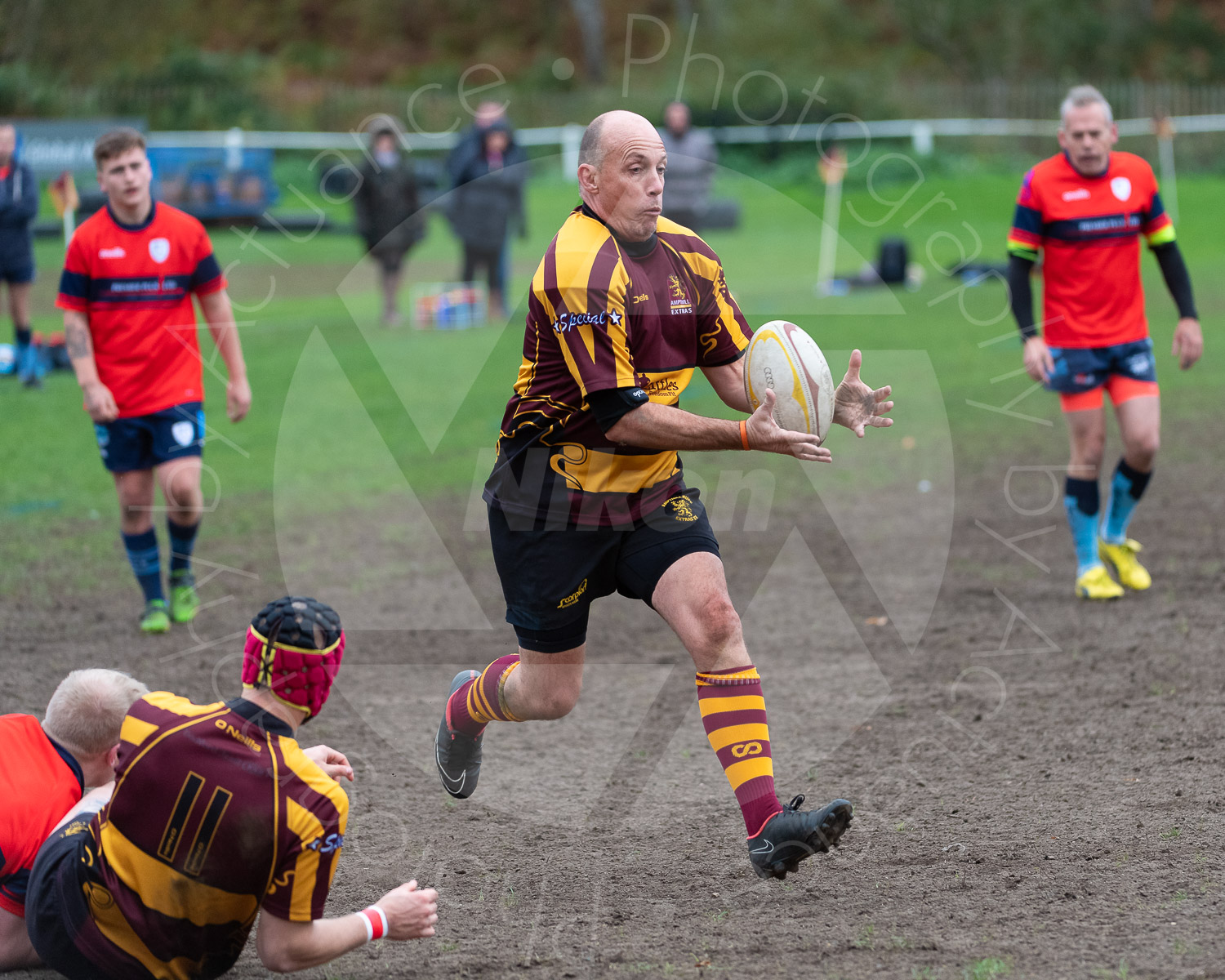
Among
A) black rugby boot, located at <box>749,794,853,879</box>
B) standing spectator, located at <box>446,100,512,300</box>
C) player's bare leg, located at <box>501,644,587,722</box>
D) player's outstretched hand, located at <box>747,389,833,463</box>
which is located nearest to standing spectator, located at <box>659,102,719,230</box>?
standing spectator, located at <box>446,100,512,300</box>

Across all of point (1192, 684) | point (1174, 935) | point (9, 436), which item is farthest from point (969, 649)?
Answer: point (9, 436)

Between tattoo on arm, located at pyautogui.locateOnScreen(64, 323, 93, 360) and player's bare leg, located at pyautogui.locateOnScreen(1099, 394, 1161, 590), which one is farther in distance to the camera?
player's bare leg, located at pyautogui.locateOnScreen(1099, 394, 1161, 590)

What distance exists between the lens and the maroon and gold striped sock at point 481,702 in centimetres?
470

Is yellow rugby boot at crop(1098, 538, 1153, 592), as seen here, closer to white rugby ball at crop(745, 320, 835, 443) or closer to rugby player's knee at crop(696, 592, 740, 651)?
white rugby ball at crop(745, 320, 835, 443)

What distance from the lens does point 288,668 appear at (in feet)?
10.5

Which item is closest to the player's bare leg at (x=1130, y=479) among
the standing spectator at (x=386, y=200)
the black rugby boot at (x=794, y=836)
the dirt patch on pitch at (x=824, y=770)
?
the dirt patch on pitch at (x=824, y=770)

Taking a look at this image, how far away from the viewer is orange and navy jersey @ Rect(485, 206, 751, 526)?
13.3 feet

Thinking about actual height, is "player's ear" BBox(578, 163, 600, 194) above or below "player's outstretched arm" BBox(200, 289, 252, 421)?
above

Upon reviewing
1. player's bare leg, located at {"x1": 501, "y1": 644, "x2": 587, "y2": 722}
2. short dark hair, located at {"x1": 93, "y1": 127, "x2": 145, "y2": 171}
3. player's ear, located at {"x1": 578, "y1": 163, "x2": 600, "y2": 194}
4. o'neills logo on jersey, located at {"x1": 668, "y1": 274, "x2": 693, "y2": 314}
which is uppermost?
short dark hair, located at {"x1": 93, "y1": 127, "x2": 145, "y2": 171}

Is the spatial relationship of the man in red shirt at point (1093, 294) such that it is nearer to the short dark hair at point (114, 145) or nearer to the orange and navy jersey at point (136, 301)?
the orange and navy jersey at point (136, 301)

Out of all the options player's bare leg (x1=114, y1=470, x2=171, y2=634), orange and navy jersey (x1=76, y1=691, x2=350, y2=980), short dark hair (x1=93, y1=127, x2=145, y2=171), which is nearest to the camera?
orange and navy jersey (x1=76, y1=691, x2=350, y2=980)

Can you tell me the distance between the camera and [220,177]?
75.8 feet

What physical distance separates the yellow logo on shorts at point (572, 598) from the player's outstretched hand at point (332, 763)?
919 millimetres

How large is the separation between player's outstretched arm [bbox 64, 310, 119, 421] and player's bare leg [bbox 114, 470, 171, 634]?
369 mm
